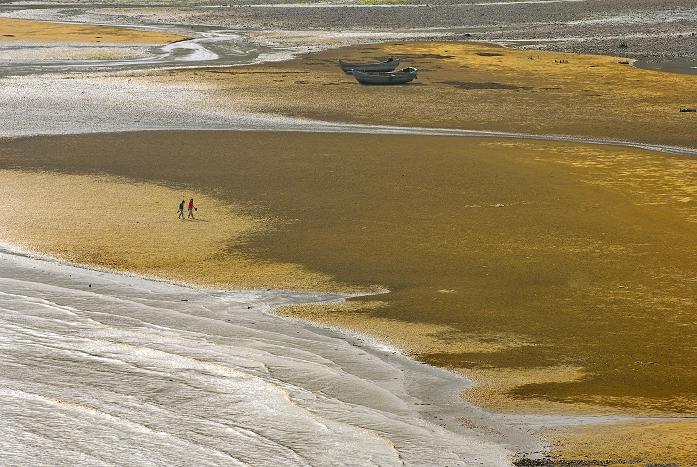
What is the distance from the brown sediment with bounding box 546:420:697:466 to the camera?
12.3m

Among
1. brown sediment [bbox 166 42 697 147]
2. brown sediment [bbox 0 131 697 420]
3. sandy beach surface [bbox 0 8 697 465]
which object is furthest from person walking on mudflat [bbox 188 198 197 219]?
brown sediment [bbox 166 42 697 147]

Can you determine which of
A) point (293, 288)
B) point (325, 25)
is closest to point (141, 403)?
point (293, 288)

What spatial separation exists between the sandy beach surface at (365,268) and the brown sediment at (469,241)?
0.23 ft

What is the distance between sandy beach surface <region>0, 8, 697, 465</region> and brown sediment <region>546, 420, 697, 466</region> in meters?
0.04

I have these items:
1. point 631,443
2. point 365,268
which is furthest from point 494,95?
point 631,443

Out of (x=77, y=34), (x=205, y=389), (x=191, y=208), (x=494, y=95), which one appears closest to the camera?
(x=205, y=389)

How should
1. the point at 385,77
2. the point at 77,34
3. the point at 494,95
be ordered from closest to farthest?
the point at 494,95 < the point at 385,77 < the point at 77,34

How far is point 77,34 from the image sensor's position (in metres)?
69.4

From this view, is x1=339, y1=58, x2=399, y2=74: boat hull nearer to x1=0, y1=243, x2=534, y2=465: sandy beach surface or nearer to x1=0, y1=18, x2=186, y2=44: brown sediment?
x1=0, y1=18, x2=186, y2=44: brown sediment

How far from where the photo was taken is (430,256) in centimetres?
2080

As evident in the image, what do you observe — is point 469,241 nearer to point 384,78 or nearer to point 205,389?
point 205,389

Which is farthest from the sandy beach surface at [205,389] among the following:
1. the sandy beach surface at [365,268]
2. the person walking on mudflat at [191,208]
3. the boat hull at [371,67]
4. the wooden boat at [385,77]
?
the boat hull at [371,67]

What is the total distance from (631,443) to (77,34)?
203ft

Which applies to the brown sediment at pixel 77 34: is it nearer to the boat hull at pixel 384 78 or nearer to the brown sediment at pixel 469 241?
the boat hull at pixel 384 78
